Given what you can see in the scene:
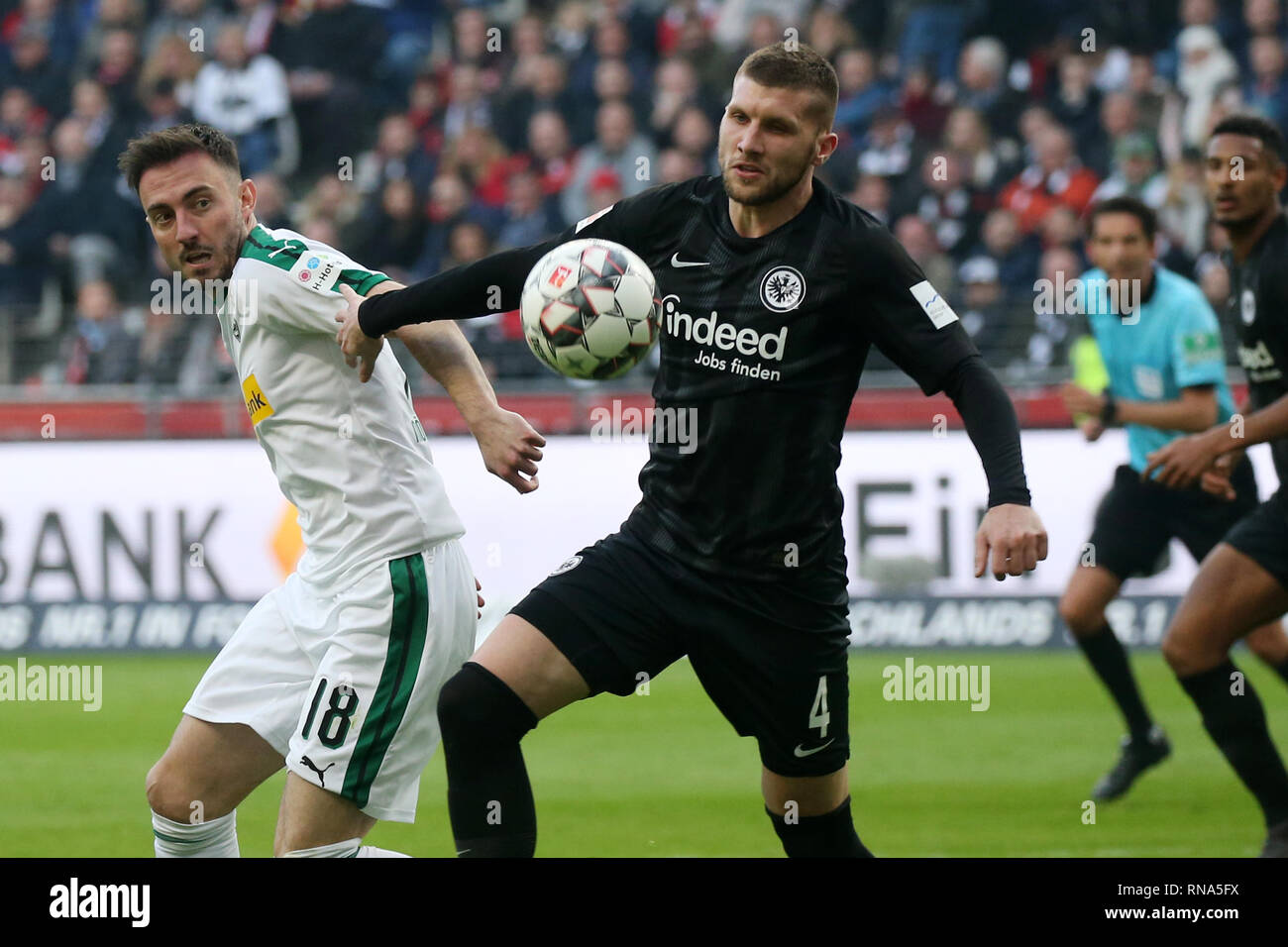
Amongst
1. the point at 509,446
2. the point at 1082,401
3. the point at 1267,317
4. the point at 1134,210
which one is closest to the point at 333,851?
the point at 509,446

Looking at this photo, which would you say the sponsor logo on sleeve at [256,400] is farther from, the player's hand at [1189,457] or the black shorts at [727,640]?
the player's hand at [1189,457]

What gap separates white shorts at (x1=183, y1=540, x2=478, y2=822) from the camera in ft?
13.9

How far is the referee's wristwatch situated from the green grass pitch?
4.97 feet

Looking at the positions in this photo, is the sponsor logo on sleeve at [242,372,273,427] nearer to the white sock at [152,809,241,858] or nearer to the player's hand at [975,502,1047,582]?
the white sock at [152,809,241,858]

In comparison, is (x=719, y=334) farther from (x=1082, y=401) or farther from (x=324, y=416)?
(x=1082, y=401)

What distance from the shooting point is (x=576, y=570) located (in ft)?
14.9

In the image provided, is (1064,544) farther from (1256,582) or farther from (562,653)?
(562,653)

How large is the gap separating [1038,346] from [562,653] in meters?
8.16

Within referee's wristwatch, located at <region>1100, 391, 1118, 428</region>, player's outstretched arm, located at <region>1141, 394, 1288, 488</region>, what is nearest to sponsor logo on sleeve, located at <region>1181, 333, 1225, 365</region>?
referee's wristwatch, located at <region>1100, 391, 1118, 428</region>

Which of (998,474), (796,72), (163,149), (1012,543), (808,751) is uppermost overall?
(796,72)

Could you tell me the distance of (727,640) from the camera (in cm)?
442

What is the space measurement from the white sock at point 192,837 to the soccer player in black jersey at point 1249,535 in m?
3.21

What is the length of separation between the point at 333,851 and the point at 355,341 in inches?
48.7

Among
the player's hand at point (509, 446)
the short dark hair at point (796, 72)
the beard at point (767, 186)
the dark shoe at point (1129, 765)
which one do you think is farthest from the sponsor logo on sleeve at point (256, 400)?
the dark shoe at point (1129, 765)
